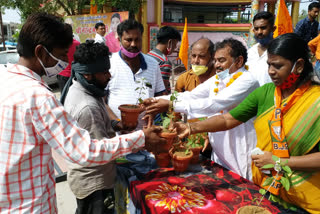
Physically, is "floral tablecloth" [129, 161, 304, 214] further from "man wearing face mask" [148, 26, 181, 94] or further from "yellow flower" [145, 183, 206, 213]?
"man wearing face mask" [148, 26, 181, 94]

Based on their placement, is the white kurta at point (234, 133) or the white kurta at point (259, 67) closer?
the white kurta at point (234, 133)

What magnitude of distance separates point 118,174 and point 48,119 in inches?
45.2

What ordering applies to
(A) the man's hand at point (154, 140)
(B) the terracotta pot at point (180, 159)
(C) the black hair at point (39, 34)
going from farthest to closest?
→ (B) the terracotta pot at point (180, 159), (A) the man's hand at point (154, 140), (C) the black hair at point (39, 34)

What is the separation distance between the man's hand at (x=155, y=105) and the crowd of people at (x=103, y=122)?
0.03ft

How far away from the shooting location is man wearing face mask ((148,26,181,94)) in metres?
4.04

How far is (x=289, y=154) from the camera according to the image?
5.61ft

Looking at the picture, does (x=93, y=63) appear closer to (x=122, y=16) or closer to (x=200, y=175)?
(x=200, y=175)

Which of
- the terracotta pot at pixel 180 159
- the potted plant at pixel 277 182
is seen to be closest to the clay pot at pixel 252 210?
the potted plant at pixel 277 182

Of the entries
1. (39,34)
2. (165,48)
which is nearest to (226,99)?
(39,34)

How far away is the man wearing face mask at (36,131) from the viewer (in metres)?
1.29

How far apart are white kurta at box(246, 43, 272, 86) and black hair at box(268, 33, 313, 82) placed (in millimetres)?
1391

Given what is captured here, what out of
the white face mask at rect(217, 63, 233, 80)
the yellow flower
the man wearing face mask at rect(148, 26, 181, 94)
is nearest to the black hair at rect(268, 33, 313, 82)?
the white face mask at rect(217, 63, 233, 80)

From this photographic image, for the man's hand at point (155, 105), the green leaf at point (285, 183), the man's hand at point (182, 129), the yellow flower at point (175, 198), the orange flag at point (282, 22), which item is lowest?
the yellow flower at point (175, 198)

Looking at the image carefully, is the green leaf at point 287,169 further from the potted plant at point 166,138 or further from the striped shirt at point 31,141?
the striped shirt at point 31,141
